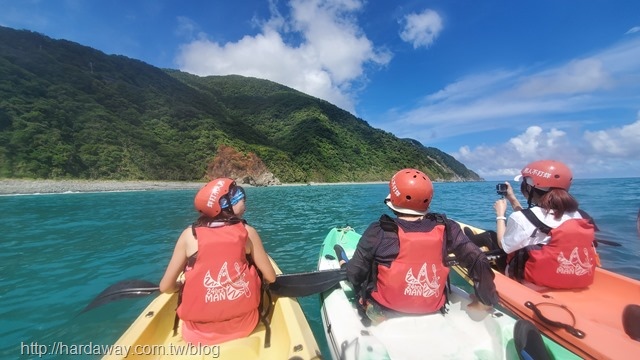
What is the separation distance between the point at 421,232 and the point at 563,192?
7.61 feet

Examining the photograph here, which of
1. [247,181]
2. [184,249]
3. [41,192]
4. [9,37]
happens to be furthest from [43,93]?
[184,249]

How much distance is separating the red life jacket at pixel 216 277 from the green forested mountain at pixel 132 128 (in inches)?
2161

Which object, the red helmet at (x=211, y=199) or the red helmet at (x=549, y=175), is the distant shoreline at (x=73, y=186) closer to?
the red helmet at (x=211, y=199)

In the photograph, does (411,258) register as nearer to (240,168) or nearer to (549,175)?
(549,175)

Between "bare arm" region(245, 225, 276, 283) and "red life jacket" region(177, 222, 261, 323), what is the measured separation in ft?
0.39

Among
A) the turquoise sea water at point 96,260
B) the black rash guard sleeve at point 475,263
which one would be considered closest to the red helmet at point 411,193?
the black rash guard sleeve at point 475,263

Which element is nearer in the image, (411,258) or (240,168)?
(411,258)

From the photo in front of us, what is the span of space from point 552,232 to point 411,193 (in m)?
2.19

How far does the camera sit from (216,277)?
283cm

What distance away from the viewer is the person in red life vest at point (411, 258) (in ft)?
9.48

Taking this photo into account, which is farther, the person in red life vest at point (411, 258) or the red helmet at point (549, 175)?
the red helmet at point (549, 175)

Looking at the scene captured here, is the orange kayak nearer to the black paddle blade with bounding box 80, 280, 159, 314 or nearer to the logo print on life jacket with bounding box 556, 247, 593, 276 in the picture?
the logo print on life jacket with bounding box 556, 247, 593, 276

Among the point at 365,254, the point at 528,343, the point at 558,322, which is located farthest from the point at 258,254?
the point at 558,322

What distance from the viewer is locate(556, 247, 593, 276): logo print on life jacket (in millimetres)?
3777
